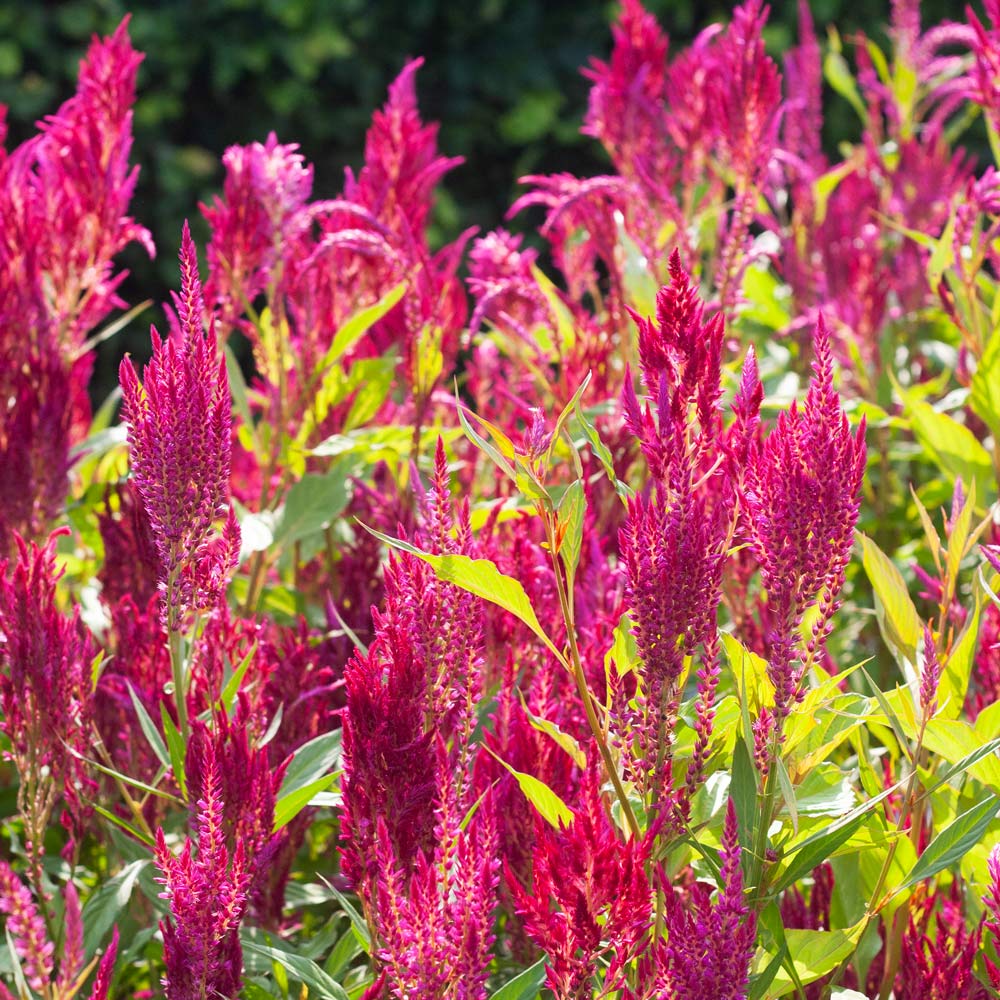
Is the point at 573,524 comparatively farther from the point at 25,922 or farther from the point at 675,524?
the point at 25,922

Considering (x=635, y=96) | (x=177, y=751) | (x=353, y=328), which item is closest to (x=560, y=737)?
(x=177, y=751)

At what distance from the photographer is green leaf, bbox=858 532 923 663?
1.28 metres

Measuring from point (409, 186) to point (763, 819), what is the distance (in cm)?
141

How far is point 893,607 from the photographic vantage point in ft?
4.23

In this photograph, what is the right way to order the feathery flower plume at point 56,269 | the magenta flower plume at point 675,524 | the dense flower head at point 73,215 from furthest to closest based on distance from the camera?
the dense flower head at point 73,215, the feathery flower plume at point 56,269, the magenta flower plume at point 675,524

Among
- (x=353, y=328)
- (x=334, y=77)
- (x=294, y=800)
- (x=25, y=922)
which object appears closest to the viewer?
(x=25, y=922)

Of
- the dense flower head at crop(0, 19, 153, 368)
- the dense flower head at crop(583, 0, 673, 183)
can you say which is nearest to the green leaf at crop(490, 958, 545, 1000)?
the dense flower head at crop(0, 19, 153, 368)

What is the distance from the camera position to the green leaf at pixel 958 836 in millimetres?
1133

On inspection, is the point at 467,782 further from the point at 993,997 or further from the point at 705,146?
Result: the point at 705,146

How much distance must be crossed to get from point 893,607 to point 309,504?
955mm

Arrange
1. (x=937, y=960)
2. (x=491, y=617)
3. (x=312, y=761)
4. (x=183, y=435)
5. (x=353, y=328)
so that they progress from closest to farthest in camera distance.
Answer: (x=183, y=435)
(x=937, y=960)
(x=312, y=761)
(x=491, y=617)
(x=353, y=328)

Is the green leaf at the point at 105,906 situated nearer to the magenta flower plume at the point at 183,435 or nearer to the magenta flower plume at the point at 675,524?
the magenta flower plume at the point at 183,435

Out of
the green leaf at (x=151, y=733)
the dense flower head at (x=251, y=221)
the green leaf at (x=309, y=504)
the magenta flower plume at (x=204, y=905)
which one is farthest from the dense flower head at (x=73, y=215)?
the magenta flower plume at (x=204, y=905)

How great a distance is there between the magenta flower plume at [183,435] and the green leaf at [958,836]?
70 centimetres
